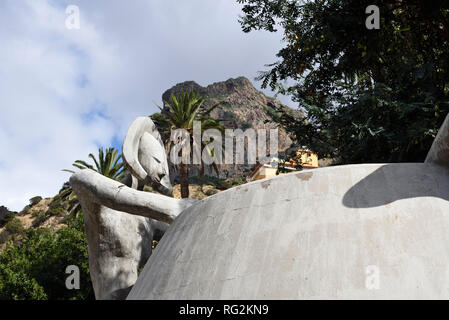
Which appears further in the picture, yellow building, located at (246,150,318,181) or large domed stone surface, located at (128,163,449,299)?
yellow building, located at (246,150,318,181)

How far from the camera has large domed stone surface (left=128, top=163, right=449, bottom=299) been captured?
203 cm

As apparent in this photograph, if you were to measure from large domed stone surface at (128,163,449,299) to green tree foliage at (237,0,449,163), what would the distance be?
3.82 meters

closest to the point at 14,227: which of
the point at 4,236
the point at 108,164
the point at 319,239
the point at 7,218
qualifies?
the point at 4,236

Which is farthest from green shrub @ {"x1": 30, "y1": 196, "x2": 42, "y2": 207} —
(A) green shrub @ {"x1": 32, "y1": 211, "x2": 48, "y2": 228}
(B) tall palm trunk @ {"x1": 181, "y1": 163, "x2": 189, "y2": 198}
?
(B) tall palm trunk @ {"x1": 181, "y1": 163, "x2": 189, "y2": 198}

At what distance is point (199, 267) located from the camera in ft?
8.09

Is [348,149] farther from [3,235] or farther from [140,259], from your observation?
[3,235]

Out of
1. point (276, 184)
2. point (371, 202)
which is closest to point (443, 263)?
point (371, 202)

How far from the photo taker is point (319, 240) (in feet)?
7.32

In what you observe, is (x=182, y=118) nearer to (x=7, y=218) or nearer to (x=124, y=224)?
(x=124, y=224)

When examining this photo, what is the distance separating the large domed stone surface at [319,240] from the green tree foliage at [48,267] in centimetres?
1565

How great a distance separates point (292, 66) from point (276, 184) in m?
6.98

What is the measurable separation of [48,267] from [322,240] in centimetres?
1992

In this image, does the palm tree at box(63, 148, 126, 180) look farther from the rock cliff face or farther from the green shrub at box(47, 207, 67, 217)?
the rock cliff face

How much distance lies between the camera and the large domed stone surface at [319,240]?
203 cm
